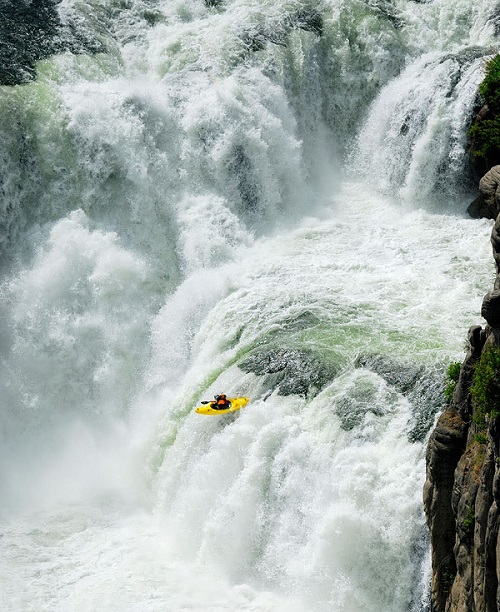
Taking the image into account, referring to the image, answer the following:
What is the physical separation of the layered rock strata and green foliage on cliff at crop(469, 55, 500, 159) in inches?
362

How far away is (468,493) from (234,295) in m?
7.78

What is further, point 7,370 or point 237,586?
point 7,370

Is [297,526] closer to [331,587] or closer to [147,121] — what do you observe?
[331,587]

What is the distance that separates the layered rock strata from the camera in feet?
31.2

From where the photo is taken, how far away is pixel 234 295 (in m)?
17.1

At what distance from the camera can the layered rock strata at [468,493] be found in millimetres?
9516

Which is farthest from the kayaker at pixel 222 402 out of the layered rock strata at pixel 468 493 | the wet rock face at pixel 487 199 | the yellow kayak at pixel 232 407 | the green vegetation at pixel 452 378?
the wet rock face at pixel 487 199

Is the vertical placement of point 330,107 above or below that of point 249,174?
above

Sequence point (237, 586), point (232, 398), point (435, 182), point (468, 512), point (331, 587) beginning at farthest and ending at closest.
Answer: point (435, 182) → point (232, 398) → point (237, 586) → point (331, 587) → point (468, 512)

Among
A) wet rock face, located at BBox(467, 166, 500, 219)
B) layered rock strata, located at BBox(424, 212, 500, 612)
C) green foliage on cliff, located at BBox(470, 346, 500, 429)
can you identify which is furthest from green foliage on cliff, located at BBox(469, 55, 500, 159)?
green foliage on cliff, located at BBox(470, 346, 500, 429)

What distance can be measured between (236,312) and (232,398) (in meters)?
2.51

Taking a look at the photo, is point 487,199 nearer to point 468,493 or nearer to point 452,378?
point 452,378

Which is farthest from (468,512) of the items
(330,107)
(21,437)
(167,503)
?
(330,107)

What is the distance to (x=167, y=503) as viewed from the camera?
1495 centimetres
